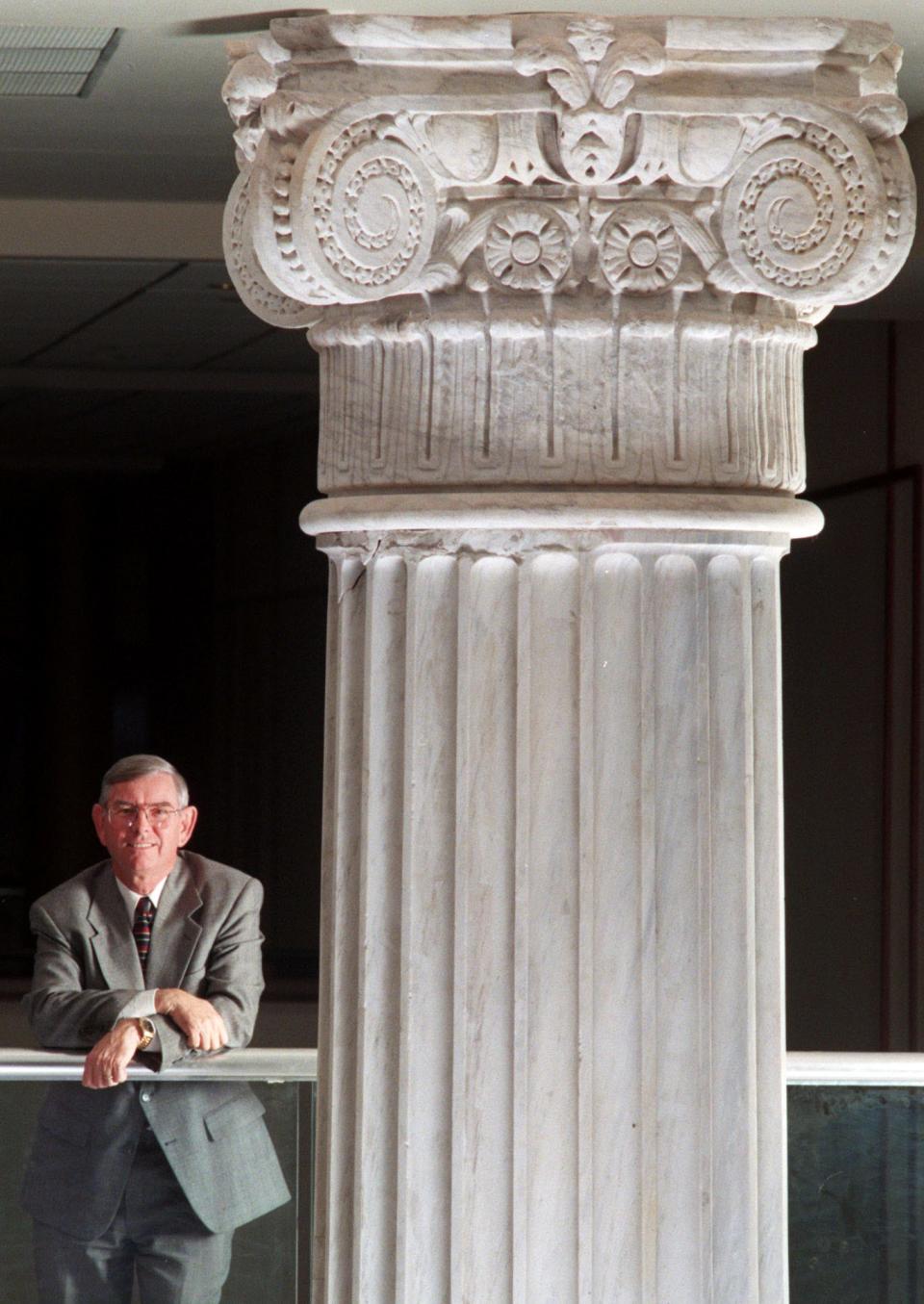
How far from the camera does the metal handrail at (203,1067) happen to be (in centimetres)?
306

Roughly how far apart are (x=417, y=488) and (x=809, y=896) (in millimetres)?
4720

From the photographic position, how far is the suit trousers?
3061 millimetres

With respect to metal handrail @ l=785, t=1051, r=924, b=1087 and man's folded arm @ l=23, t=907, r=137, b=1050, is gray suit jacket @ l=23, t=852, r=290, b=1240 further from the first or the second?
metal handrail @ l=785, t=1051, r=924, b=1087

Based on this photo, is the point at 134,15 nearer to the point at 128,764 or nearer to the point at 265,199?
the point at 128,764

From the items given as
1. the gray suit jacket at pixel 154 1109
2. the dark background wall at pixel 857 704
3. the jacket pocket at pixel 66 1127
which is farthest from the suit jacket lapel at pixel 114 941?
the dark background wall at pixel 857 704

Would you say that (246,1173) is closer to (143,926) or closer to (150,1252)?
(150,1252)

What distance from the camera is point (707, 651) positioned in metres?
1.95

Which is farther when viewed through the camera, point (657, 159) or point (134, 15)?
point (134, 15)

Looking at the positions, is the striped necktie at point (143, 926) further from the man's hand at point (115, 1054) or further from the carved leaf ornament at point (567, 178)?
the carved leaf ornament at point (567, 178)

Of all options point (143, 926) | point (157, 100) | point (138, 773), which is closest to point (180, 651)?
point (157, 100)

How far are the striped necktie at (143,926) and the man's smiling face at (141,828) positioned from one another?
0.13ft

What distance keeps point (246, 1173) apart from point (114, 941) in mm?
487

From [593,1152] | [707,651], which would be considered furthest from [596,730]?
[593,1152]

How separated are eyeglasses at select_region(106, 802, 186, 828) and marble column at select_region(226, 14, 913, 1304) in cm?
145
